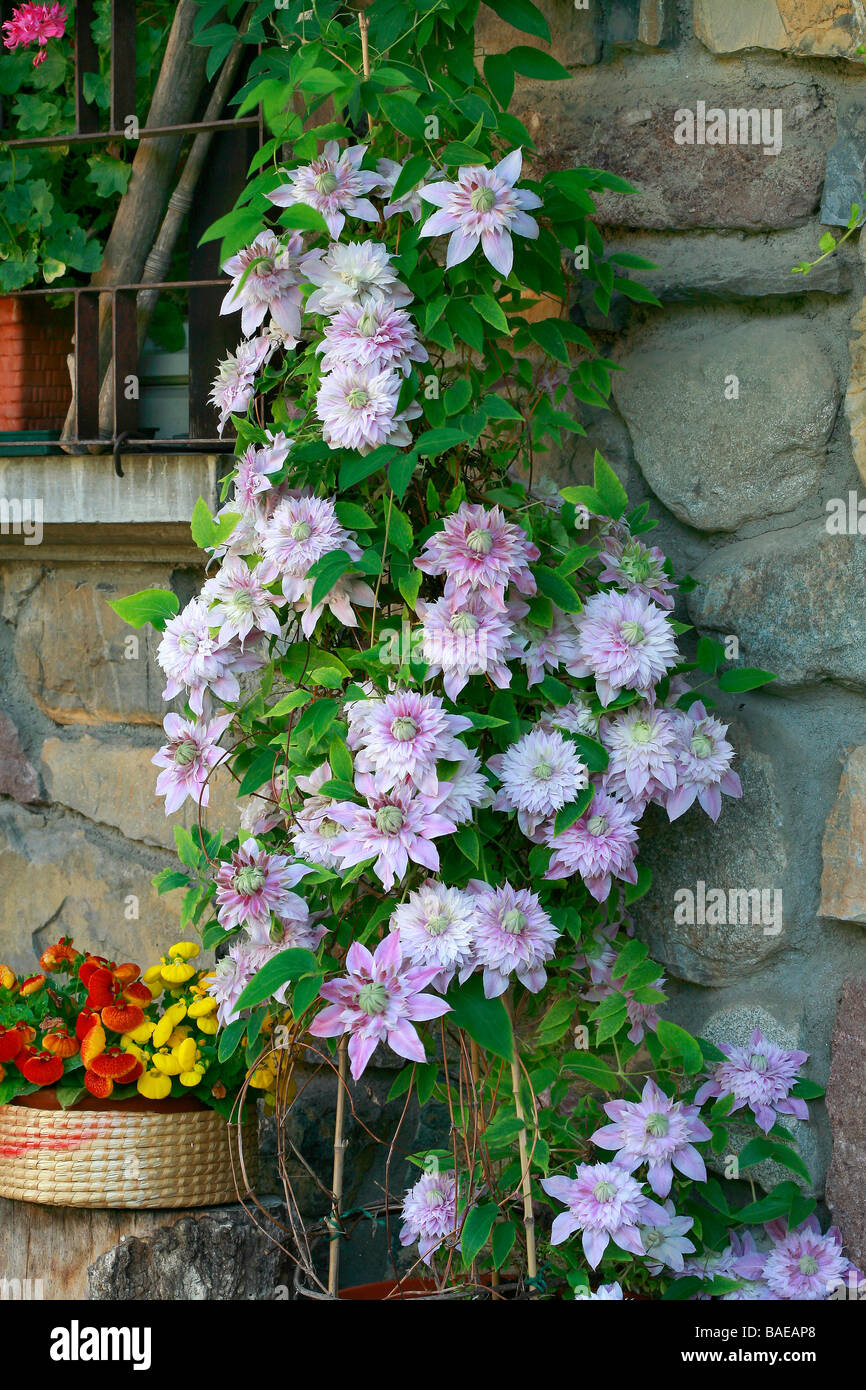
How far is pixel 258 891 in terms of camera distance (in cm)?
120

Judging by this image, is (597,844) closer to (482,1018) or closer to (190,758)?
(482,1018)

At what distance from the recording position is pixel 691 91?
139 cm

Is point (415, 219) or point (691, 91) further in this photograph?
point (691, 91)

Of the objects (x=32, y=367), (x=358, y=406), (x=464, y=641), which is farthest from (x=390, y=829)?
(x=32, y=367)

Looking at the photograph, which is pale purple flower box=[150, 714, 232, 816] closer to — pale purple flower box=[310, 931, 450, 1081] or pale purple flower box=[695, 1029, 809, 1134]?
pale purple flower box=[310, 931, 450, 1081]

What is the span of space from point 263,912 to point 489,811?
0.24 meters

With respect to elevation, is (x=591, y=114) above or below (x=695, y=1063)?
above

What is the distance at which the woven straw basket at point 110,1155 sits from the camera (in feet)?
4.62

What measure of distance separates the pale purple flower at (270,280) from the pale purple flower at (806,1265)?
3.48ft

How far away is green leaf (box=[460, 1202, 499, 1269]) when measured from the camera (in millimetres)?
1192

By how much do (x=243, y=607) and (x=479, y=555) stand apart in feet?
0.79

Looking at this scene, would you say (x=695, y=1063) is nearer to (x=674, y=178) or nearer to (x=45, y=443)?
(x=674, y=178)

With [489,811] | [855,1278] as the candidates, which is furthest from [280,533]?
[855,1278]

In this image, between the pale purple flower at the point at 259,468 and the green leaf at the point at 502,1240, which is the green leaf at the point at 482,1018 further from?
the pale purple flower at the point at 259,468
